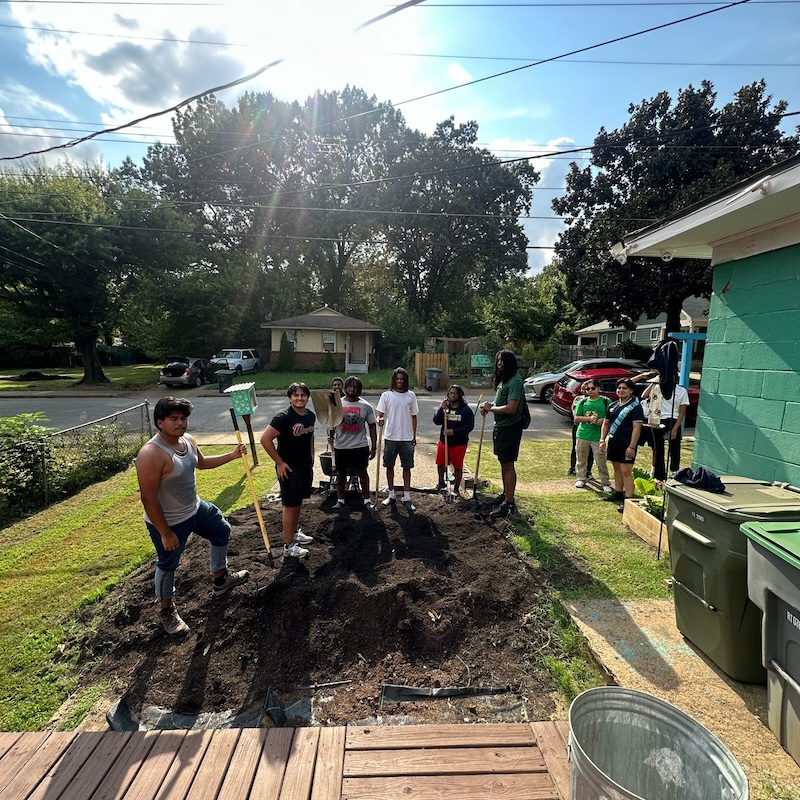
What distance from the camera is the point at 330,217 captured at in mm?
31281

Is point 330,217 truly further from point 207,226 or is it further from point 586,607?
point 586,607

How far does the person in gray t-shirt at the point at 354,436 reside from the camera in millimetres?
5152

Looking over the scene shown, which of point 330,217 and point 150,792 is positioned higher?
point 330,217

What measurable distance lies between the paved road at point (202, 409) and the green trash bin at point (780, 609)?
26.9 feet

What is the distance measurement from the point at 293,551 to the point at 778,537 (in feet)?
11.6

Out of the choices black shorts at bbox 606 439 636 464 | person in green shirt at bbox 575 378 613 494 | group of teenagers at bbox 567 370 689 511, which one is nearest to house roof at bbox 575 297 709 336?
person in green shirt at bbox 575 378 613 494

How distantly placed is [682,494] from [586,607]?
4.20 feet

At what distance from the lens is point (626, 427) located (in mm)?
5598

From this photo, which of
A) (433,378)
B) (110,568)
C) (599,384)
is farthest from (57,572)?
(433,378)

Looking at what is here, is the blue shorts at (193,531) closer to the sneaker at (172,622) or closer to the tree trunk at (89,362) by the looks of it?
the sneaker at (172,622)

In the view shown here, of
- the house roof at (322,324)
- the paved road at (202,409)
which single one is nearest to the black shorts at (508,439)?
the paved road at (202,409)

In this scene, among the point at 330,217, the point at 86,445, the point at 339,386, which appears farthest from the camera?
the point at 330,217

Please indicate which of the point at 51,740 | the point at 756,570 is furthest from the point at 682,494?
the point at 51,740

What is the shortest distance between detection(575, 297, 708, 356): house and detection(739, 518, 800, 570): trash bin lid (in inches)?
753
